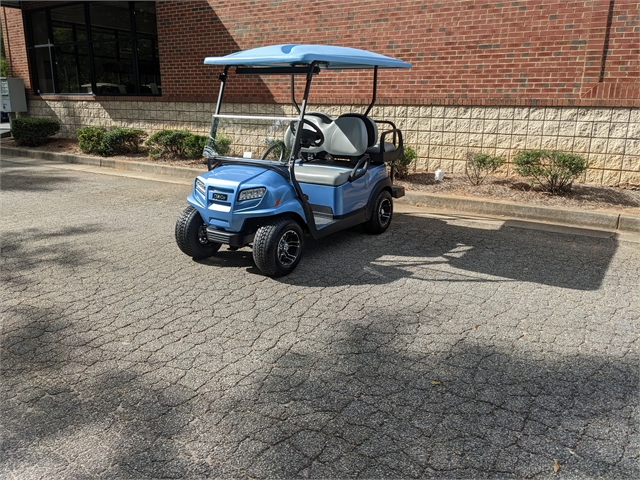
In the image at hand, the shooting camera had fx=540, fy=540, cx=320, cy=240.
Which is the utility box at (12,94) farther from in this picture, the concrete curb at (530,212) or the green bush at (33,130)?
the concrete curb at (530,212)

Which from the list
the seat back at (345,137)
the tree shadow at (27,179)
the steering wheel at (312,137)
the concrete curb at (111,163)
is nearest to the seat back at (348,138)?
the seat back at (345,137)

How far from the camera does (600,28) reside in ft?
25.3

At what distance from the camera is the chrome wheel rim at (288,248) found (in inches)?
190

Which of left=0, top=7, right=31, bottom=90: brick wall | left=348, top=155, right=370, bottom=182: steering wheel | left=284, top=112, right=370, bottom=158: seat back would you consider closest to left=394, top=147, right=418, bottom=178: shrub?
left=284, top=112, right=370, bottom=158: seat back

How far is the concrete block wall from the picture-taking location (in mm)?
7852

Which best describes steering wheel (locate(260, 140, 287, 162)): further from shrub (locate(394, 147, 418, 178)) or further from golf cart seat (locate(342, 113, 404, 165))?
shrub (locate(394, 147, 418, 178))

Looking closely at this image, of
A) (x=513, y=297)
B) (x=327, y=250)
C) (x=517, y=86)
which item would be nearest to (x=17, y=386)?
(x=327, y=250)

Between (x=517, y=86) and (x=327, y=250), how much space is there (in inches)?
188

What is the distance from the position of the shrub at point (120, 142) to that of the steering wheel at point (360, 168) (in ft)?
25.5

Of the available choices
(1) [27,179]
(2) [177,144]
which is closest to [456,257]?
(2) [177,144]

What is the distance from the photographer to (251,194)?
15.4 ft

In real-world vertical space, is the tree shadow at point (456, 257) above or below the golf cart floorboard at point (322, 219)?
below

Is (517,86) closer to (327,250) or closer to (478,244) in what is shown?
(478,244)

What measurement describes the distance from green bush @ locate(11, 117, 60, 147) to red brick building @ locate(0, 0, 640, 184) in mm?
1484
